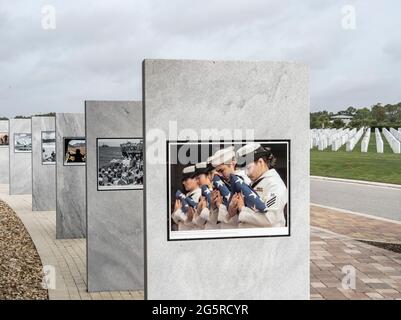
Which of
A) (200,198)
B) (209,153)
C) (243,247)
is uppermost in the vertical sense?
(209,153)

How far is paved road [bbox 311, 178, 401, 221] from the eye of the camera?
14.3 metres

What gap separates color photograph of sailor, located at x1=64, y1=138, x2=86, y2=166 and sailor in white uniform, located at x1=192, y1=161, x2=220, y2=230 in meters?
7.00

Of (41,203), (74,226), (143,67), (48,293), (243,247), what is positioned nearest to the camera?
(143,67)

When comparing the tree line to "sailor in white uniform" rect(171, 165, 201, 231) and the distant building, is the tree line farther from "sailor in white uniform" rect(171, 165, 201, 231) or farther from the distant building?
"sailor in white uniform" rect(171, 165, 201, 231)

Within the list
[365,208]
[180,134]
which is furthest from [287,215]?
[365,208]

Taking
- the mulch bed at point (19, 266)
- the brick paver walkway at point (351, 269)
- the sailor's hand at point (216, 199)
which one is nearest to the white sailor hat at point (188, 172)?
the sailor's hand at point (216, 199)

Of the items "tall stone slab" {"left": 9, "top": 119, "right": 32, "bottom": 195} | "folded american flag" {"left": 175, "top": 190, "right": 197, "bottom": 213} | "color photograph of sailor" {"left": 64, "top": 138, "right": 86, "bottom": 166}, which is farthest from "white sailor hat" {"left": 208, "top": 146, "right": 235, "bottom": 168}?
Result: "tall stone slab" {"left": 9, "top": 119, "right": 32, "bottom": 195}

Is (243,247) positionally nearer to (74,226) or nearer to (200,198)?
(200,198)

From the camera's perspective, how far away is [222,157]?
5.48 m

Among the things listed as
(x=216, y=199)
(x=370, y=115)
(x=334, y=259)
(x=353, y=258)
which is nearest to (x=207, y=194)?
(x=216, y=199)

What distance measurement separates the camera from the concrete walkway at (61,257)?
7746 mm

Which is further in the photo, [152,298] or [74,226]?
[74,226]
